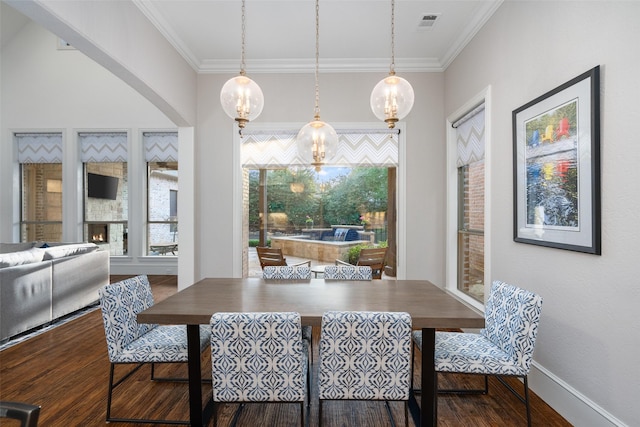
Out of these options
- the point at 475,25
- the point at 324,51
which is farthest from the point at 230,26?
the point at 475,25

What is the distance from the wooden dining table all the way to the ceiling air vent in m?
2.57

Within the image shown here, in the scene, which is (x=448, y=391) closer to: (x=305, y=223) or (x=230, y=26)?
(x=305, y=223)

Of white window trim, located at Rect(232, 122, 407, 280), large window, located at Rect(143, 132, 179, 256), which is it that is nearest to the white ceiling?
white window trim, located at Rect(232, 122, 407, 280)

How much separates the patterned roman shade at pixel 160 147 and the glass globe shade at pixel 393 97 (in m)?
5.22

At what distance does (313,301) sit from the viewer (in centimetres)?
206

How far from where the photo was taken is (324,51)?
12.7 ft

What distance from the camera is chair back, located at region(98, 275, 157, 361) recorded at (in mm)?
2002

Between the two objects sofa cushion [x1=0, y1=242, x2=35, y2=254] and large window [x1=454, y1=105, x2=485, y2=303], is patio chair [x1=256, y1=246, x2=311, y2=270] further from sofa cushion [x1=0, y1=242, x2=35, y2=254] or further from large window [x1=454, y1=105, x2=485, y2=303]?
sofa cushion [x1=0, y1=242, x2=35, y2=254]

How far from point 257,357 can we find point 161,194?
5.84 meters

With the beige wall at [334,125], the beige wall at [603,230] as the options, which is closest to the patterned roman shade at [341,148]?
the beige wall at [334,125]

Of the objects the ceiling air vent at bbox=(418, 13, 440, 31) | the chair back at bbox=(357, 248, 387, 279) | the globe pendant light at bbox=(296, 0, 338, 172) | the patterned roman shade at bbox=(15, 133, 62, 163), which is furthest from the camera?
the patterned roman shade at bbox=(15, 133, 62, 163)

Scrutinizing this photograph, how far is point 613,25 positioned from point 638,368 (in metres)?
1.75

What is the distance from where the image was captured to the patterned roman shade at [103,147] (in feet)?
20.7

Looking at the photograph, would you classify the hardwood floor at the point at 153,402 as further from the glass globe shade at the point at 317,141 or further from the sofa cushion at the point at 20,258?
the glass globe shade at the point at 317,141
